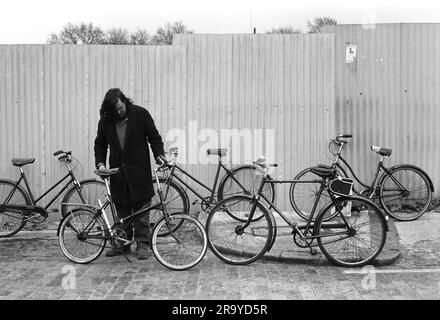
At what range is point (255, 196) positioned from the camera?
20.0 feet

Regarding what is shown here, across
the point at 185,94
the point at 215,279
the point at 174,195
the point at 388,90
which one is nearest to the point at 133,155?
the point at 174,195

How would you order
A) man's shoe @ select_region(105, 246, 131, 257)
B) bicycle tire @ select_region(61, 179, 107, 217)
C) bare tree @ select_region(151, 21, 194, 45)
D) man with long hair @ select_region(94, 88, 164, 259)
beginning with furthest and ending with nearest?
bare tree @ select_region(151, 21, 194, 45) < bicycle tire @ select_region(61, 179, 107, 217) < man's shoe @ select_region(105, 246, 131, 257) < man with long hair @ select_region(94, 88, 164, 259)

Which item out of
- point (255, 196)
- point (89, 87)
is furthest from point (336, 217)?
point (89, 87)

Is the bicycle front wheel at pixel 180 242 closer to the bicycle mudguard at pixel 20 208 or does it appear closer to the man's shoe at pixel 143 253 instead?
the man's shoe at pixel 143 253

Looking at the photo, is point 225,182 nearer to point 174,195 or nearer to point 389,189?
point 174,195

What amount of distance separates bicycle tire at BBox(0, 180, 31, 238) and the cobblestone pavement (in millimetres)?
919

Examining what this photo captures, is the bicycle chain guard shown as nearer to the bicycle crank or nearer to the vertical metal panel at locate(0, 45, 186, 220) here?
the bicycle crank

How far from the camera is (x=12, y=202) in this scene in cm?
793

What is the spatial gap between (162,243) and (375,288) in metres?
2.28

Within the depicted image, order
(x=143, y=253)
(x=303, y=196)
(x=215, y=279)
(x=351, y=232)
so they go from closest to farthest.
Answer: (x=215, y=279) < (x=351, y=232) < (x=143, y=253) < (x=303, y=196)

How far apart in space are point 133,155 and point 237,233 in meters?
1.52

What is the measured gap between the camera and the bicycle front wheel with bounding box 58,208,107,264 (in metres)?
6.23

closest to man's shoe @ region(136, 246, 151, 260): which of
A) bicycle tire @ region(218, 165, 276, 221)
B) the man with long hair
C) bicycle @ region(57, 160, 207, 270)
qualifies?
the man with long hair
